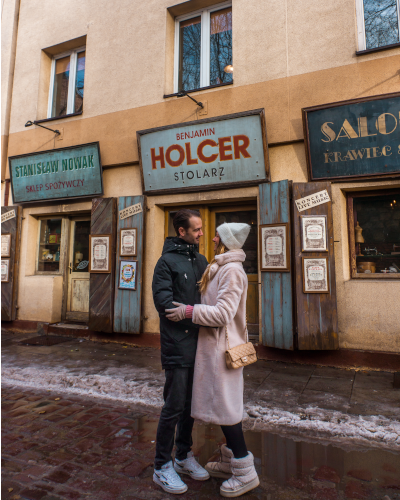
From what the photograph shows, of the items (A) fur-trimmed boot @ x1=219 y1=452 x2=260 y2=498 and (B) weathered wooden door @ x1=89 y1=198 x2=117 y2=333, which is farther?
(B) weathered wooden door @ x1=89 y1=198 x2=117 y2=333

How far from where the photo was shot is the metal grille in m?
6.44

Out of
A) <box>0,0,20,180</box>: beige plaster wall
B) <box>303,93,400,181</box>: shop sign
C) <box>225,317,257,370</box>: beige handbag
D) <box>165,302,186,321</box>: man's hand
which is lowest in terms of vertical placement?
<box>225,317,257,370</box>: beige handbag

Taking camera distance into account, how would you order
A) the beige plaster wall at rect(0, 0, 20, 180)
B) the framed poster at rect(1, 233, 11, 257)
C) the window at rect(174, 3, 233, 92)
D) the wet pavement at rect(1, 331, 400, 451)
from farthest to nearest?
the beige plaster wall at rect(0, 0, 20, 180) < the framed poster at rect(1, 233, 11, 257) < the window at rect(174, 3, 233, 92) < the wet pavement at rect(1, 331, 400, 451)

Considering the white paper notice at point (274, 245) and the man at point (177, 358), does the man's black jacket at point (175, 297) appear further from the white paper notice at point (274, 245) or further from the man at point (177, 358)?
the white paper notice at point (274, 245)

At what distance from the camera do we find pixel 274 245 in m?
5.24

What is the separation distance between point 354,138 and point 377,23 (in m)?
1.84

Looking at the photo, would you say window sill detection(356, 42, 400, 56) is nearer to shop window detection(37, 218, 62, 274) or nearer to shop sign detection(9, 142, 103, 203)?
shop sign detection(9, 142, 103, 203)

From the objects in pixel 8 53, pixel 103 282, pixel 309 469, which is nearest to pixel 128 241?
pixel 103 282

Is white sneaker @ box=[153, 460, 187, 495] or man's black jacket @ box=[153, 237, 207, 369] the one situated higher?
man's black jacket @ box=[153, 237, 207, 369]

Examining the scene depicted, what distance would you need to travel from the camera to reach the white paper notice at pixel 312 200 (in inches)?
199

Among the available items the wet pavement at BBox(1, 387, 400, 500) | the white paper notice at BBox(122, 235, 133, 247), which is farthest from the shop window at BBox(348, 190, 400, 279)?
the white paper notice at BBox(122, 235, 133, 247)

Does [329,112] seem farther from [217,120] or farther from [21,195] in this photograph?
[21,195]

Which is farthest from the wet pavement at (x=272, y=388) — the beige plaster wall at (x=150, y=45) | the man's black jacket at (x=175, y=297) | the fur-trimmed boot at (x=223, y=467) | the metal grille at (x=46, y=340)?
the beige plaster wall at (x=150, y=45)

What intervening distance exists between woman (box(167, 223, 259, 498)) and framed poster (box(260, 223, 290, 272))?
9.25 feet
